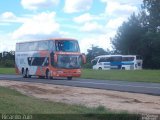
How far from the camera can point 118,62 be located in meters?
89.8

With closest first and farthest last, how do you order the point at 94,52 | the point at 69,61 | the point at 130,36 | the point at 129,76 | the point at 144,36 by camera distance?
the point at 69,61
the point at 129,76
the point at 144,36
the point at 130,36
the point at 94,52

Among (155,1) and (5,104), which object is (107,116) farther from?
(155,1)

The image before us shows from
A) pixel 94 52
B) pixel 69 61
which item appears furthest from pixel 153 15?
pixel 69 61

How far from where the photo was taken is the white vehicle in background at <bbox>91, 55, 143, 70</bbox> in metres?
88.9

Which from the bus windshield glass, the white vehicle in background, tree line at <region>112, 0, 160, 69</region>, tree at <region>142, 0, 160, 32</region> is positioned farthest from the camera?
tree at <region>142, 0, 160, 32</region>

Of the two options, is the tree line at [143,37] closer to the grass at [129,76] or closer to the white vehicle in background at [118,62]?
the white vehicle in background at [118,62]

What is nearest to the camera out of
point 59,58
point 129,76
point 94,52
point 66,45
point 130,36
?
point 59,58

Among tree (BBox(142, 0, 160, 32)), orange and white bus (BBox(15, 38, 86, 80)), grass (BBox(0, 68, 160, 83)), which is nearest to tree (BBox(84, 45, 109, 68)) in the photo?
tree (BBox(142, 0, 160, 32))

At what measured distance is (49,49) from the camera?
4416 cm

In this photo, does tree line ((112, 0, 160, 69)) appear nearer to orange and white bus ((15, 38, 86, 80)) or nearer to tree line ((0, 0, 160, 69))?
tree line ((0, 0, 160, 69))

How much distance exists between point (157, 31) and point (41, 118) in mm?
84047

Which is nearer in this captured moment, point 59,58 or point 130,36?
point 59,58

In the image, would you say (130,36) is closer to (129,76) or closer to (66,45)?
(129,76)

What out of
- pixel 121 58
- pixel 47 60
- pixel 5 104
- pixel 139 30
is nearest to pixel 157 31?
pixel 139 30
